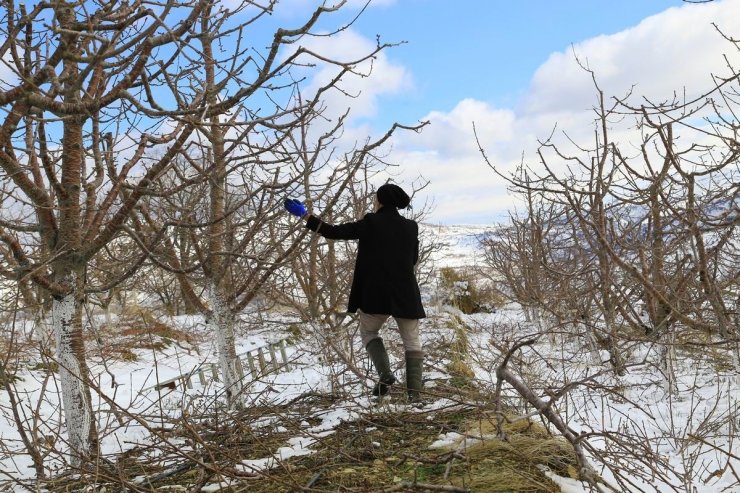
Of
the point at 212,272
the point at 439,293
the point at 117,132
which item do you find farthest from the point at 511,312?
the point at 117,132

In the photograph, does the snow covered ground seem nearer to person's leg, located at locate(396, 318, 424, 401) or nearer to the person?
person's leg, located at locate(396, 318, 424, 401)

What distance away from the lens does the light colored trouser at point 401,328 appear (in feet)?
15.6

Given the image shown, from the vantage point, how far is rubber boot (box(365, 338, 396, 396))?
185 inches

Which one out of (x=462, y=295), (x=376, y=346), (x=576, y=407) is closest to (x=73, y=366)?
(x=376, y=346)

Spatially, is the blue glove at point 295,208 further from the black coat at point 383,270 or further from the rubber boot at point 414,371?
the rubber boot at point 414,371

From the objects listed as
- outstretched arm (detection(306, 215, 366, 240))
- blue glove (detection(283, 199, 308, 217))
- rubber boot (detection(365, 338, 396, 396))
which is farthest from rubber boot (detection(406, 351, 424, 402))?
blue glove (detection(283, 199, 308, 217))

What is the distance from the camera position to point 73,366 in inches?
141

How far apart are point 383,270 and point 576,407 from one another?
4.59m

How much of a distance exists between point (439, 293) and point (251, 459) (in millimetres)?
24914

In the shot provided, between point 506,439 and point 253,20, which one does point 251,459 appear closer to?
point 506,439

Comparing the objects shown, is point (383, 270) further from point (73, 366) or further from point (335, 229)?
point (73, 366)

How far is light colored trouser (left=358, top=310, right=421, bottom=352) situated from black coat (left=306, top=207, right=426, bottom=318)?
0.37 feet

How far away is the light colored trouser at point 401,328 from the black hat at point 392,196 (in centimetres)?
99

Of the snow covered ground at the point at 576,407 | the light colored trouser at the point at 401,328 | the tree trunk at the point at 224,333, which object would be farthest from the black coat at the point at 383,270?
the tree trunk at the point at 224,333
